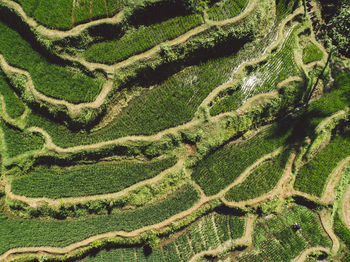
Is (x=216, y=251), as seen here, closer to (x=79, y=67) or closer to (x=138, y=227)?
(x=138, y=227)

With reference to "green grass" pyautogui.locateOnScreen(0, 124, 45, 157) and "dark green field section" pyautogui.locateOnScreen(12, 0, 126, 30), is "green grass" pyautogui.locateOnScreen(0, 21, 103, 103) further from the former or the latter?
"green grass" pyautogui.locateOnScreen(0, 124, 45, 157)

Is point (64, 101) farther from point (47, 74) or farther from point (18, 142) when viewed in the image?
point (18, 142)

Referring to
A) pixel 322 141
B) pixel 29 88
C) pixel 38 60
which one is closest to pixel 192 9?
pixel 38 60

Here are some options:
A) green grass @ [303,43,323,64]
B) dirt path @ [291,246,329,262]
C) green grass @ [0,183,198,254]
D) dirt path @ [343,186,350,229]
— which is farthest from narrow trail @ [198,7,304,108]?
dirt path @ [291,246,329,262]

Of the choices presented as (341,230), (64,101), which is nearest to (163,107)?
(64,101)

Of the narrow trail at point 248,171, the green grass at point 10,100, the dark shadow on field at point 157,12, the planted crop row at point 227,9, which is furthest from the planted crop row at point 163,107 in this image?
the narrow trail at point 248,171

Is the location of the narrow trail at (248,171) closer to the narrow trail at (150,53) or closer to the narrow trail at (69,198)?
the narrow trail at (69,198)
